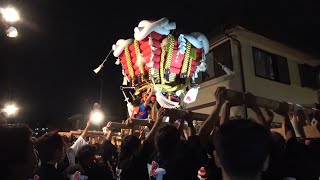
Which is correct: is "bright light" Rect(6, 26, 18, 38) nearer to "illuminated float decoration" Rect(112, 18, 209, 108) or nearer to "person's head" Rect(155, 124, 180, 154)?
"illuminated float decoration" Rect(112, 18, 209, 108)

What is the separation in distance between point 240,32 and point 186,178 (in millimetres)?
12713

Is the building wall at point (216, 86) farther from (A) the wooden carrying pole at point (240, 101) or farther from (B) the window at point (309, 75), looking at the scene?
(A) the wooden carrying pole at point (240, 101)

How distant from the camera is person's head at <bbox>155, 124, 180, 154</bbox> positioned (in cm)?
340

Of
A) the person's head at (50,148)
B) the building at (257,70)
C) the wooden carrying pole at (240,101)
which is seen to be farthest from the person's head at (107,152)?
Answer: the building at (257,70)

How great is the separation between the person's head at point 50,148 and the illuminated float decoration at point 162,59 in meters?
4.74

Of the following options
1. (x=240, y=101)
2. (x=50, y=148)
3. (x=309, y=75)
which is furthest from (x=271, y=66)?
(x=50, y=148)

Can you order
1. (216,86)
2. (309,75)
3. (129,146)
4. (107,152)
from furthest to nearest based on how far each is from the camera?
(309,75) → (216,86) → (107,152) → (129,146)

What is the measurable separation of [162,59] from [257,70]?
8.60 meters

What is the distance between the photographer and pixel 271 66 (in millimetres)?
16250

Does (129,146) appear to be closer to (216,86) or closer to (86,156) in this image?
(86,156)

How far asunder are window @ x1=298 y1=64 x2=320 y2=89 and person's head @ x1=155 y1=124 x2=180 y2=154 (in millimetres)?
16203

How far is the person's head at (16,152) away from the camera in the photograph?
227 cm

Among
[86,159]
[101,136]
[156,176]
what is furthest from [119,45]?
[156,176]

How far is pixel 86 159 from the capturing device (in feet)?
14.1
